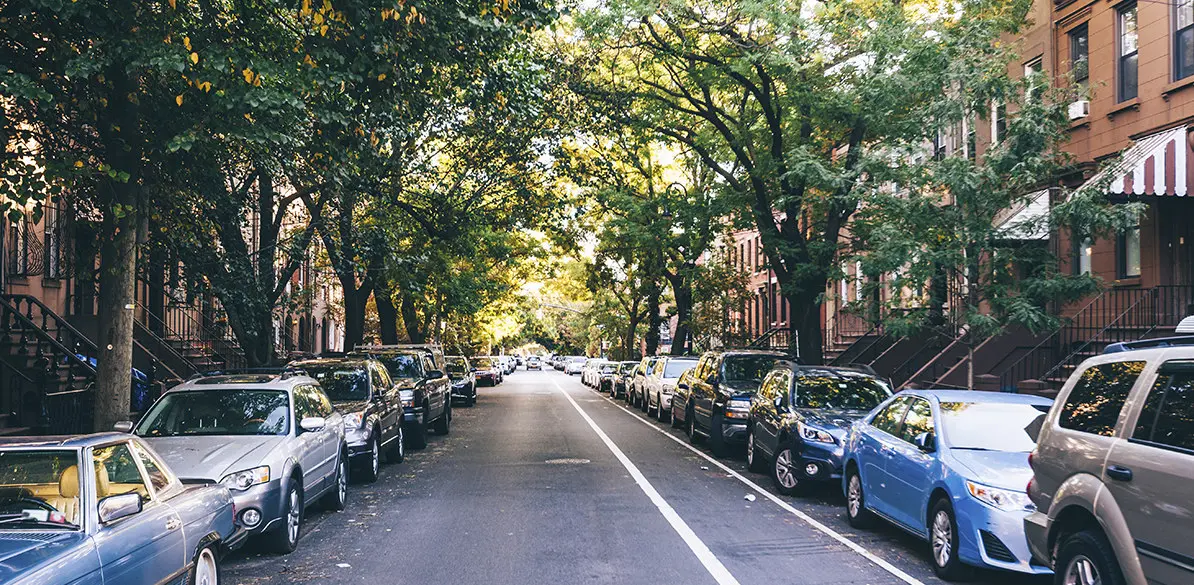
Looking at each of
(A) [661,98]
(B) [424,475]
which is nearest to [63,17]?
(B) [424,475]

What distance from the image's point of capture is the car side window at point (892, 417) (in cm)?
991

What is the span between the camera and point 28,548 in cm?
500

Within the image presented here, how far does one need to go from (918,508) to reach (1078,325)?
12005 millimetres

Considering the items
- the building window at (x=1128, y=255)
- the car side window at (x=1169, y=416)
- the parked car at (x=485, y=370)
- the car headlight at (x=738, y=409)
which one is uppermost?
the building window at (x=1128, y=255)

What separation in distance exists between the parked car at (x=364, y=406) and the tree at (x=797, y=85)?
7.36m

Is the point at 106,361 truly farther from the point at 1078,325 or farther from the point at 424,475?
the point at 1078,325

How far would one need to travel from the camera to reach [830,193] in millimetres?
17938

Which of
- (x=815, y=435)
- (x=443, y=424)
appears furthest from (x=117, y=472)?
(x=443, y=424)

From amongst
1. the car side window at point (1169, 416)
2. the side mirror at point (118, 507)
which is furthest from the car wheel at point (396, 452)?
the car side window at point (1169, 416)

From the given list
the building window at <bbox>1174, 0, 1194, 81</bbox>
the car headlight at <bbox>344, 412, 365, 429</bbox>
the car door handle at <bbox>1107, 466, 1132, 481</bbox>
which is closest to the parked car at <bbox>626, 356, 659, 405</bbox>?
the building window at <bbox>1174, 0, 1194, 81</bbox>

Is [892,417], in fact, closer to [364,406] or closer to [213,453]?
[213,453]

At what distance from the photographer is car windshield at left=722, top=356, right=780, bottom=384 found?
18.6 meters

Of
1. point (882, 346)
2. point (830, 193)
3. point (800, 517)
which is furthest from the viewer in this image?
point (882, 346)

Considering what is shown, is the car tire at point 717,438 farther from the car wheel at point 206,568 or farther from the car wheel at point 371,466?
the car wheel at point 206,568
